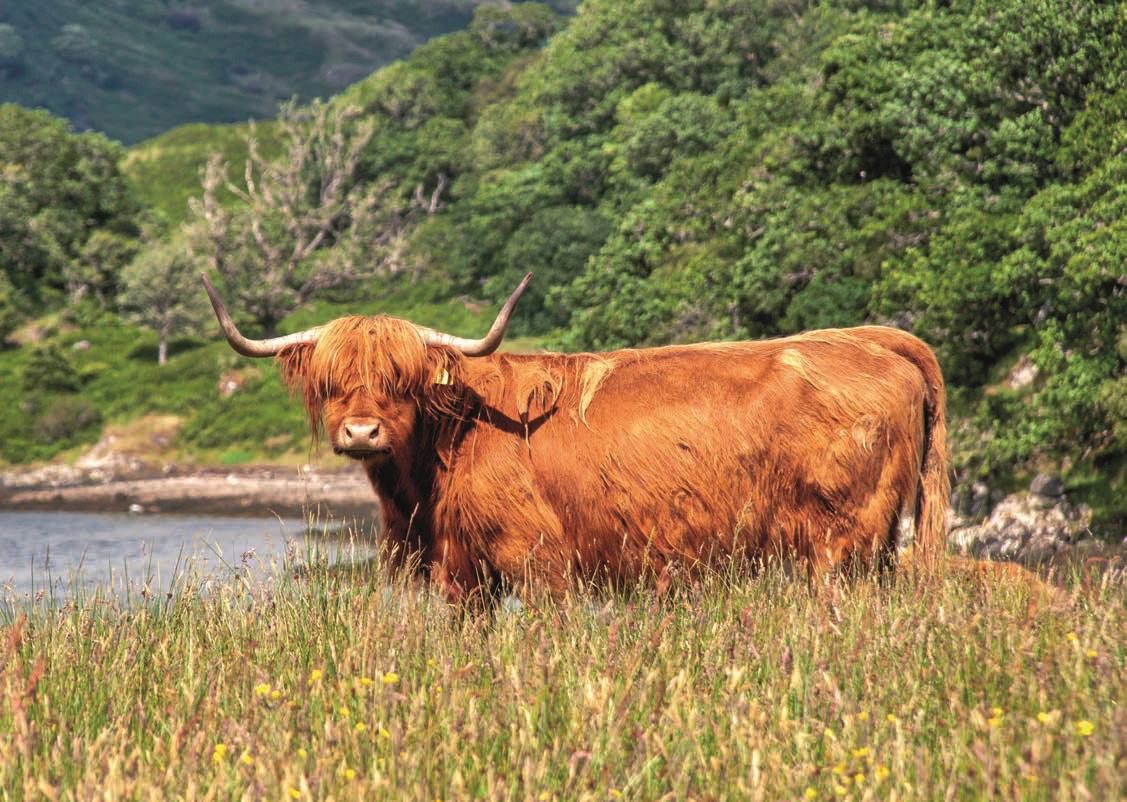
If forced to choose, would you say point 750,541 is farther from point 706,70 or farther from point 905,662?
point 706,70

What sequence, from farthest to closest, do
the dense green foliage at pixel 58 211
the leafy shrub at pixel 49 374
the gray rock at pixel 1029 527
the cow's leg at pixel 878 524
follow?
the dense green foliage at pixel 58 211, the leafy shrub at pixel 49 374, the gray rock at pixel 1029 527, the cow's leg at pixel 878 524

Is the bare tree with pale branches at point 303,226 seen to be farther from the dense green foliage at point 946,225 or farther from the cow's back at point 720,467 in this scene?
the cow's back at point 720,467

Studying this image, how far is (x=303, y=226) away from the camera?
5522cm

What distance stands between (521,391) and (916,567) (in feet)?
6.95

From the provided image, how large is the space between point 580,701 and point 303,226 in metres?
52.9

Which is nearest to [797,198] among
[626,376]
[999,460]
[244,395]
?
[999,460]

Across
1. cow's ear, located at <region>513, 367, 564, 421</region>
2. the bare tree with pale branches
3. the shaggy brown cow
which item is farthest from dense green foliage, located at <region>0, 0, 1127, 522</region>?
the bare tree with pale branches

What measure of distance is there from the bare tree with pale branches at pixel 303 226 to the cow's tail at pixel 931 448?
44.6m

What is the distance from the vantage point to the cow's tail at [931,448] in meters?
6.95

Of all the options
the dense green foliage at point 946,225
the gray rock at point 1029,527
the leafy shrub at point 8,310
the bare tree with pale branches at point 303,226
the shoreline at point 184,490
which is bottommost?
the shoreline at point 184,490

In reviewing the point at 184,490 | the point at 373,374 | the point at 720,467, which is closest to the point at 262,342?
the point at 373,374

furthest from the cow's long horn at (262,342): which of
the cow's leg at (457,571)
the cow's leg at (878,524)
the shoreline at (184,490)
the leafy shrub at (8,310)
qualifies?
the leafy shrub at (8,310)

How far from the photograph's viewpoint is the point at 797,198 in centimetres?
2308

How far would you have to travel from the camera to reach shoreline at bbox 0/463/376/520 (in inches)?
1280
